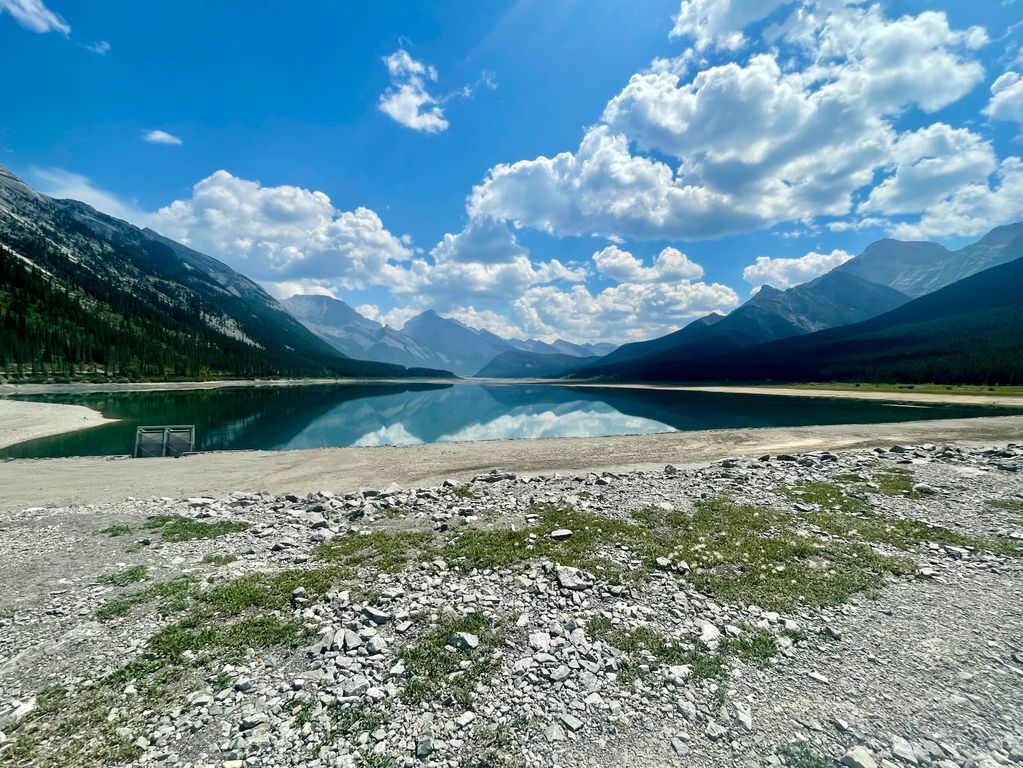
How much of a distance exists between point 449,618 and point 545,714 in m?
3.24

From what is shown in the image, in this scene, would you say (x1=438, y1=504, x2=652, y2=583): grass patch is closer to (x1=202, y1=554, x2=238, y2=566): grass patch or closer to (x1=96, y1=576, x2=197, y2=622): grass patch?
(x1=202, y1=554, x2=238, y2=566): grass patch

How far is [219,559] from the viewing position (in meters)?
12.3

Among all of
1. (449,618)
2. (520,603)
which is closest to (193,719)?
(449,618)

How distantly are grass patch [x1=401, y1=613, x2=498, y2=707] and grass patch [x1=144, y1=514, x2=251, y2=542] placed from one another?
10.5 meters

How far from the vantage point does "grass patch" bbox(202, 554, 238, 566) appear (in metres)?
12.1

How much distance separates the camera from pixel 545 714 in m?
6.66

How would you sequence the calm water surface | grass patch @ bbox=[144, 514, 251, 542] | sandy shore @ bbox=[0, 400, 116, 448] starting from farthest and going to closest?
the calm water surface, sandy shore @ bbox=[0, 400, 116, 448], grass patch @ bbox=[144, 514, 251, 542]

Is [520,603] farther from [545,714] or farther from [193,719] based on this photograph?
[193,719]

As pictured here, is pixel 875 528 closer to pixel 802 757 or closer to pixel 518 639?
pixel 802 757

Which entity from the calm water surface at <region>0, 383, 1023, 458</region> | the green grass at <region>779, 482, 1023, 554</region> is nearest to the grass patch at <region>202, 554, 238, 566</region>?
the green grass at <region>779, 482, 1023, 554</region>

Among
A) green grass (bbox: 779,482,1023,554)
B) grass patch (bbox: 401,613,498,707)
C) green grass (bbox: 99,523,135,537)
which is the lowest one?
green grass (bbox: 99,523,135,537)

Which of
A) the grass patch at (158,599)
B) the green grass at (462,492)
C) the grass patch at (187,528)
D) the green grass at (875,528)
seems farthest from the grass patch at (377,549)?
the green grass at (875,528)

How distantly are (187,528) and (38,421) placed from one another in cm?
5655

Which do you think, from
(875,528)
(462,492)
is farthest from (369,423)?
(875,528)
